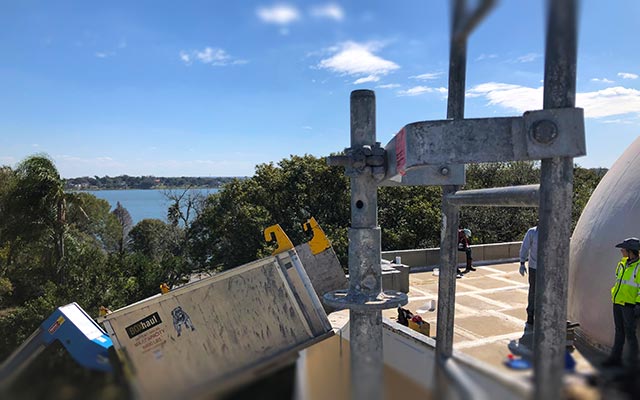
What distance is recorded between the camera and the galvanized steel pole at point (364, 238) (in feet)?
10.2

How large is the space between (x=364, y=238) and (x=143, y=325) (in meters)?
Answer: 4.42

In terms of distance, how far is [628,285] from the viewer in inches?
237

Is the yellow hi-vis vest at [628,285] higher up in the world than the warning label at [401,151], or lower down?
lower down

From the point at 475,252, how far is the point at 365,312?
13.5 m

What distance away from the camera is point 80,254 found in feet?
60.8

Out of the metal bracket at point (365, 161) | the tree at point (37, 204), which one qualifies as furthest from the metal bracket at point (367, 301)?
the tree at point (37, 204)

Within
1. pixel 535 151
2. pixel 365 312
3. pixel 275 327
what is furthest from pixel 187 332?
pixel 535 151

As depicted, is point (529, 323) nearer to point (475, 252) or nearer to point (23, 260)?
point (475, 252)

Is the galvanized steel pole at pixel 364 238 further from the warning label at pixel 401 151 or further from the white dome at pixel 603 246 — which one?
the white dome at pixel 603 246

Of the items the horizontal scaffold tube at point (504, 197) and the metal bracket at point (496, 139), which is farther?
the horizontal scaffold tube at point (504, 197)

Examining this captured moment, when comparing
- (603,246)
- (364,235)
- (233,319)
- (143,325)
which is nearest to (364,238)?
(364,235)

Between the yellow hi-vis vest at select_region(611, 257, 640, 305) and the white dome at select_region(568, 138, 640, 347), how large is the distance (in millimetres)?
1374

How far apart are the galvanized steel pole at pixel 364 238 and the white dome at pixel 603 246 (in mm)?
5829

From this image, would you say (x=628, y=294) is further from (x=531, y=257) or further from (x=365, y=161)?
(x=365, y=161)
